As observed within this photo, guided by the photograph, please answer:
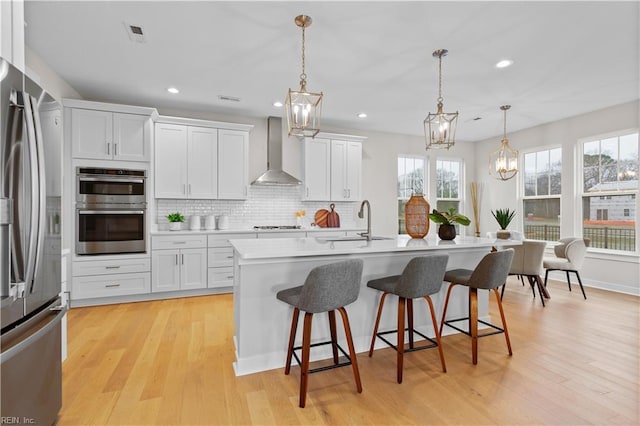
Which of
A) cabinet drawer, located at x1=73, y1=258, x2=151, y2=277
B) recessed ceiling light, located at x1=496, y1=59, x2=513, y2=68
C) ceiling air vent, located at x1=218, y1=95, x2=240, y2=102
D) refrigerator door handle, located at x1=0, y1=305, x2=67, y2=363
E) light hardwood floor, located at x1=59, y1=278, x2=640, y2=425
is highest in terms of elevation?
ceiling air vent, located at x1=218, y1=95, x2=240, y2=102

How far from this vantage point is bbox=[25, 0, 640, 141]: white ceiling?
257cm

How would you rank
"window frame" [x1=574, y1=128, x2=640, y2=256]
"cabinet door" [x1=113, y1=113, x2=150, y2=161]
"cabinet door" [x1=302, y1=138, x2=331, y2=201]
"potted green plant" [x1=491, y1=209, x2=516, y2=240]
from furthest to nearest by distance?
1. "potted green plant" [x1=491, y1=209, x2=516, y2=240]
2. "cabinet door" [x1=302, y1=138, x2=331, y2=201]
3. "window frame" [x1=574, y1=128, x2=640, y2=256]
4. "cabinet door" [x1=113, y1=113, x2=150, y2=161]

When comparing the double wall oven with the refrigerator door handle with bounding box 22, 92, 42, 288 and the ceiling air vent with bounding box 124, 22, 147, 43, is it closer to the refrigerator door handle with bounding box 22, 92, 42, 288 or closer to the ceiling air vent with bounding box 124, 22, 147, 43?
the ceiling air vent with bounding box 124, 22, 147, 43

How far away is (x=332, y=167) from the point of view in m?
5.63

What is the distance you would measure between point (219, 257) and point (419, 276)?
10.4 ft

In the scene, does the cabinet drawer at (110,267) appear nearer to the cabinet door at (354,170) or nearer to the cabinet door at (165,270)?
the cabinet door at (165,270)

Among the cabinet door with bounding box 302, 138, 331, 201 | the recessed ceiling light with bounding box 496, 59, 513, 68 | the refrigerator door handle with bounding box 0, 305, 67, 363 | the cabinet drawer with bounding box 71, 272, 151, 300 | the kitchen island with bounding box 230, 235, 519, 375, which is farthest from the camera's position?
the cabinet door with bounding box 302, 138, 331, 201

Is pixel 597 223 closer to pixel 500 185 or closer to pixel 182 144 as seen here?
pixel 500 185

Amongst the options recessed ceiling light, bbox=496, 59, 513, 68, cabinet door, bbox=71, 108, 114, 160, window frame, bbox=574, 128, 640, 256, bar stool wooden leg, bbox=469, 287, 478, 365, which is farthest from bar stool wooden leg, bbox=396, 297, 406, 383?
window frame, bbox=574, 128, 640, 256

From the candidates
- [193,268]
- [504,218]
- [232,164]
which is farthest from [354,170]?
[193,268]

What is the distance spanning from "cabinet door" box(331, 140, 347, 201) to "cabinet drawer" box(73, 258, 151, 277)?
303 centimetres

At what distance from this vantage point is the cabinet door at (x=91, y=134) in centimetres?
391

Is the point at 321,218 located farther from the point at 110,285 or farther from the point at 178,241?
the point at 110,285

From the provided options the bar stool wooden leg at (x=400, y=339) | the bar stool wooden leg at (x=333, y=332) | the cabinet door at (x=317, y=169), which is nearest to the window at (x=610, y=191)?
the cabinet door at (x=317, y=169)
